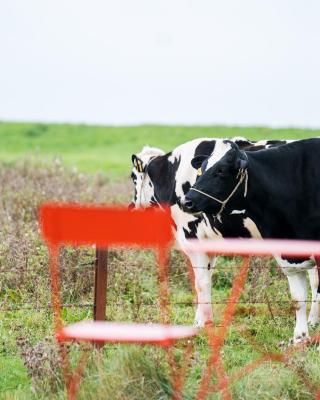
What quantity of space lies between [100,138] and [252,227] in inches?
1180

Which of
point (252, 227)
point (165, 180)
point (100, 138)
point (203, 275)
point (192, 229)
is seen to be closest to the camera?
point (252, 227)

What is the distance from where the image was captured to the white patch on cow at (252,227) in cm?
961

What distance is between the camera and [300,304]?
9242 millimetres

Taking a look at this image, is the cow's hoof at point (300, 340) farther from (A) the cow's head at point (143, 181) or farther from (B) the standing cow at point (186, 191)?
(A) the cow's head at point (143, 181)

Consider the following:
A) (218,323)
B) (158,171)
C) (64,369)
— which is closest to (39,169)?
(158,171)

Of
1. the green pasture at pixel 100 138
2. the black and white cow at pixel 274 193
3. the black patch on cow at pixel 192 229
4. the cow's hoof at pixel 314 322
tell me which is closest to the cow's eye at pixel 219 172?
the black and white cow at pixel 274 193

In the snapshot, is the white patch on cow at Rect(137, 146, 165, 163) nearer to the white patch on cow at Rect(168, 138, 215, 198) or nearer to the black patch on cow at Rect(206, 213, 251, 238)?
the white patch on cow at Rect(168, 138, 215, 198)

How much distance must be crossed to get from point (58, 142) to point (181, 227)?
2794cm

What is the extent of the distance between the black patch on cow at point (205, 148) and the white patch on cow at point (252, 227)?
127 cm

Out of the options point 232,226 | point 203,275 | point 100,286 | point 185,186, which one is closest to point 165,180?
point 185,186

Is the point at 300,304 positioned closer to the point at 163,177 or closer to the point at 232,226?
the point at 232,226

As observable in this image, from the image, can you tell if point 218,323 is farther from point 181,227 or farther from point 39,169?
point 39,169

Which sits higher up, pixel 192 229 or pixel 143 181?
pixel 143 181

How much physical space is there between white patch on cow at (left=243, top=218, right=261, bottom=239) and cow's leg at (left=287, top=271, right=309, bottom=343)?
0.54 metres
